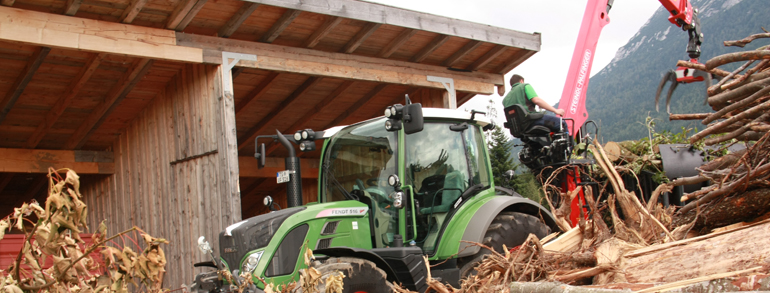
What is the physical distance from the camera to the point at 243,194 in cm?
1210

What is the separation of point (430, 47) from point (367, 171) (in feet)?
12.6

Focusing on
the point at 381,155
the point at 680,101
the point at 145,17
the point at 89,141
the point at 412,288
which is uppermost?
the point at 680,101

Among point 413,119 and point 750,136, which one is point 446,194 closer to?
point 413,119

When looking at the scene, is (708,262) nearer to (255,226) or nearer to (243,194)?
(255,226)

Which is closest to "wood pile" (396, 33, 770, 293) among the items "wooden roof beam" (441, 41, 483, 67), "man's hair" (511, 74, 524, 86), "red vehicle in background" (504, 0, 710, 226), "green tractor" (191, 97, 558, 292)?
"green tractor" (191, 97, 558, 292)

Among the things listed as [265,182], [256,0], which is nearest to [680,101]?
[265,182]

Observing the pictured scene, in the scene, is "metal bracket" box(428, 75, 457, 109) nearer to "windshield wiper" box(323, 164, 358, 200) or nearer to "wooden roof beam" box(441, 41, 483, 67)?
"wooden roof beam" box(441, 41, 483, 67)

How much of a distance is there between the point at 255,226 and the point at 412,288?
1.23m

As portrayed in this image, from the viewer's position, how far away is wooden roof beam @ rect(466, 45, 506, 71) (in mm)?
9012

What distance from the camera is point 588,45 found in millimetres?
7730

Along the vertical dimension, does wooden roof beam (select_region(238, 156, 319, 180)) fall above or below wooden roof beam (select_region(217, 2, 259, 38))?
below

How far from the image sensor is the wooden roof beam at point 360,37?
7.75m

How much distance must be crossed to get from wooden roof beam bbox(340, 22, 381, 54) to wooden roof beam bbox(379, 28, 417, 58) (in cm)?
46

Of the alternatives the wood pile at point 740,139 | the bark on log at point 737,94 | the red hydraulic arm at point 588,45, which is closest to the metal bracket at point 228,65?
the red hydraulic arm at point 588,45
